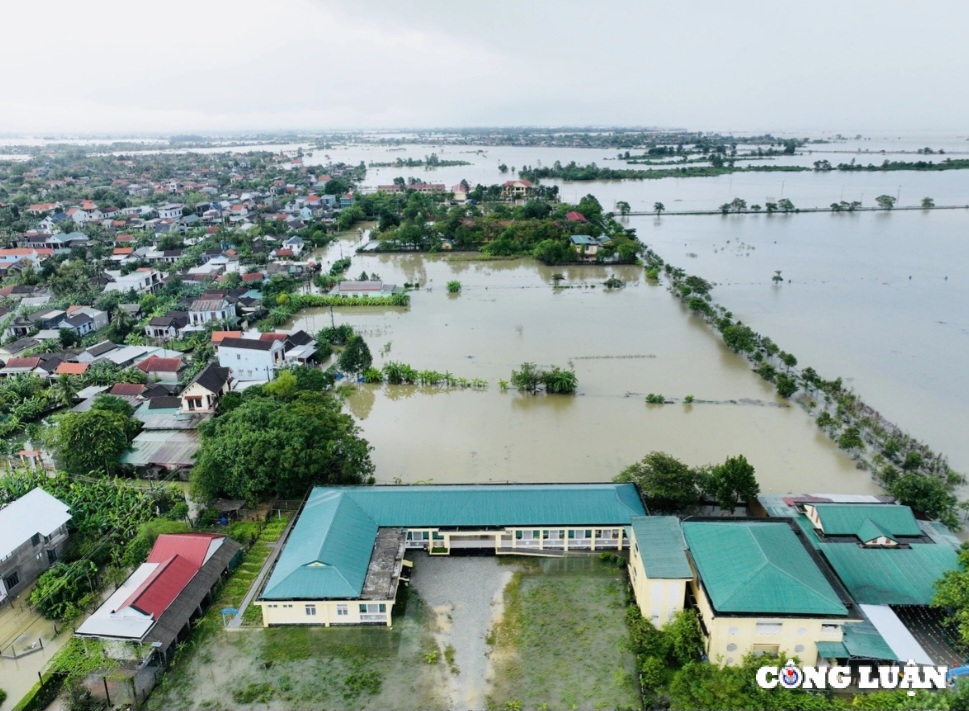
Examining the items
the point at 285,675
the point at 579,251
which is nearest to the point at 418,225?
the point at 579,251

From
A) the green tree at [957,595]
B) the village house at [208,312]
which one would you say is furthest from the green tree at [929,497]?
the village house at [208,312]

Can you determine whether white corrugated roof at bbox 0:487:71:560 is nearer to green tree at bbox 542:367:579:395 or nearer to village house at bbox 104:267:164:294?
green tree at bbox 542:367:579:395

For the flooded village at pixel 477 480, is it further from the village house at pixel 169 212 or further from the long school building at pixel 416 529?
the village house at pixel 169 212

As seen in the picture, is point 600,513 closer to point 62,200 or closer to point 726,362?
point 726,362

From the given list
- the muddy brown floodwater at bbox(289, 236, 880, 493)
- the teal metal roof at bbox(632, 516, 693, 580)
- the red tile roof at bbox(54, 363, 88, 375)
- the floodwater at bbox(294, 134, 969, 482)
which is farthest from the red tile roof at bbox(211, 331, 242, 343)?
the teal metal roof at bbox(632, 516, 693, 580)

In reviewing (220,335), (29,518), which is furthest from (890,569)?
(220,335)

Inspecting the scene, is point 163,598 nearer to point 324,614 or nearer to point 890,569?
point 324,614
